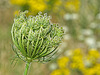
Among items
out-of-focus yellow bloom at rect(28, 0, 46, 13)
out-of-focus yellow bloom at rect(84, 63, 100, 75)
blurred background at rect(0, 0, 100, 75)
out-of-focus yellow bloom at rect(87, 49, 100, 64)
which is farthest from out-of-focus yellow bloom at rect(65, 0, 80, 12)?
out-of-focus yellow bloom at rect(84, 63, 100, 75)

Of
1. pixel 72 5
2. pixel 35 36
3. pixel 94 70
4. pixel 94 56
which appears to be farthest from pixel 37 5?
pixel 35 36

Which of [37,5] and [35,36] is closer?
[35,36]

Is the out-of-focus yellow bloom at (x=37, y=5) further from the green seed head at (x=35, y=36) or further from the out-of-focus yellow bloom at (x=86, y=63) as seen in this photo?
the green seed head at (x=35, y=36)

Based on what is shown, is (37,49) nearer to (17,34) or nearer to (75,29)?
(17,34)

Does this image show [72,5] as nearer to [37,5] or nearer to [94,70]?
[37,5]

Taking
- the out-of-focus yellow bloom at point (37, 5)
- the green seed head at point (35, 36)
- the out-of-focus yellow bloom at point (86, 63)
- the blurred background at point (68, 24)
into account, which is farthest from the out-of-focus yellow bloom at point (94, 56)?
the green seed head at point (35, 36)
